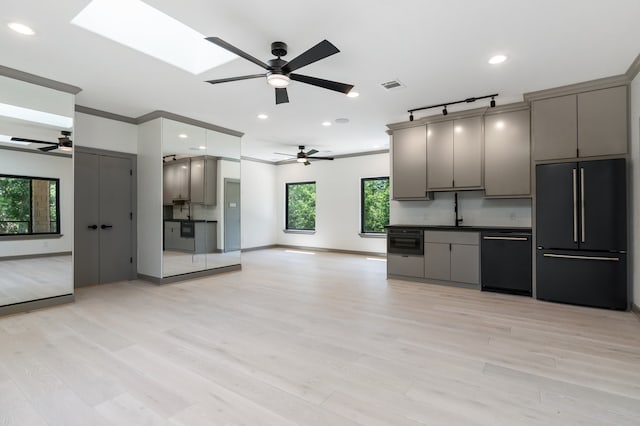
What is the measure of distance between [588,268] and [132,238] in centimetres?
677

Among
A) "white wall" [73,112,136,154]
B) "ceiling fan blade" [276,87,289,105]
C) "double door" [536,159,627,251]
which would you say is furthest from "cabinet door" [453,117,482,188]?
"white wall" [73,112,136,154]

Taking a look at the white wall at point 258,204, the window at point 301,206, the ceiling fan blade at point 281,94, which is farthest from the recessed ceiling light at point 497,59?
the white wall at point 258,204

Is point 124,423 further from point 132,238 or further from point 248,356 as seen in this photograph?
point 132,238

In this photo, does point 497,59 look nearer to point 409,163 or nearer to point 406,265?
point 409,163

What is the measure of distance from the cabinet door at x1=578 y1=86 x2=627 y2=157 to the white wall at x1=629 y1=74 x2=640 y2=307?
0.10 meters

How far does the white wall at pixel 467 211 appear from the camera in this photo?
16.1ft

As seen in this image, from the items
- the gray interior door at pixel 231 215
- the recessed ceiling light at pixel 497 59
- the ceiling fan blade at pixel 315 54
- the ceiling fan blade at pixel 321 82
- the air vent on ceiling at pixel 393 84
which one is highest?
the air vent on ceiling at pixel 393 84

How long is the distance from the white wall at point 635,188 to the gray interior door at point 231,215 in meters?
5.96

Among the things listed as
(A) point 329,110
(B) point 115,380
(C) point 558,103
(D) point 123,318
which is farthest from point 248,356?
(C) point 558,103

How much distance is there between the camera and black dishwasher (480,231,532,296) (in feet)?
14.2

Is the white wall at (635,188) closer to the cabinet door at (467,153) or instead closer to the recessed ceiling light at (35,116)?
the cabinet door at (467,153)

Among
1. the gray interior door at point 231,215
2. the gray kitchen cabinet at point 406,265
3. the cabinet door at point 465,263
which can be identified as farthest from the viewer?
the gray interior door at point 231,215

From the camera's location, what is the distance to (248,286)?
16.3ft

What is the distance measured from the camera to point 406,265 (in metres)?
5.29
